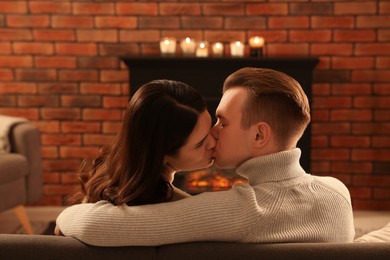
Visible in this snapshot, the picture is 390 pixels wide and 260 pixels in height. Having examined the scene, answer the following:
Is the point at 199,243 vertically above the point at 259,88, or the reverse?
the point at 259,88

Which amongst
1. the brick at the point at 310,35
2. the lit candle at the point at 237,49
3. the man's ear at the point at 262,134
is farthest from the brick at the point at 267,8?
the man's ear at the point at 262,134

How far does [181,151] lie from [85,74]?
8.65ft

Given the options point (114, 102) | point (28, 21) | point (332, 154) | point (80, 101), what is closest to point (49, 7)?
point (28, 21)

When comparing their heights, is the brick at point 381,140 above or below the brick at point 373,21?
below

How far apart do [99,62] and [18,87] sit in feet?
1.79

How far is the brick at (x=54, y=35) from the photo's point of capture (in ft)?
12.5

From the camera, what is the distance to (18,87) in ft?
12.7

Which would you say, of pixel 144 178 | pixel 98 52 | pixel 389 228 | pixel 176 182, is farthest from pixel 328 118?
pixel 144 178

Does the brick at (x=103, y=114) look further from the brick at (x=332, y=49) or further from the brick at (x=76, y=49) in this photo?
the brick at (x=332, y=49)

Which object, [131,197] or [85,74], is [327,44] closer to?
[85,74]

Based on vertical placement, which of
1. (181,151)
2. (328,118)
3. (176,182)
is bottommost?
(176,182)

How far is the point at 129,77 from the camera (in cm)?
360

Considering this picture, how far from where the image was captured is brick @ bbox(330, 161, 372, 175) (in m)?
3.80

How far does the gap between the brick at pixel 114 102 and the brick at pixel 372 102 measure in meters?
1.44
